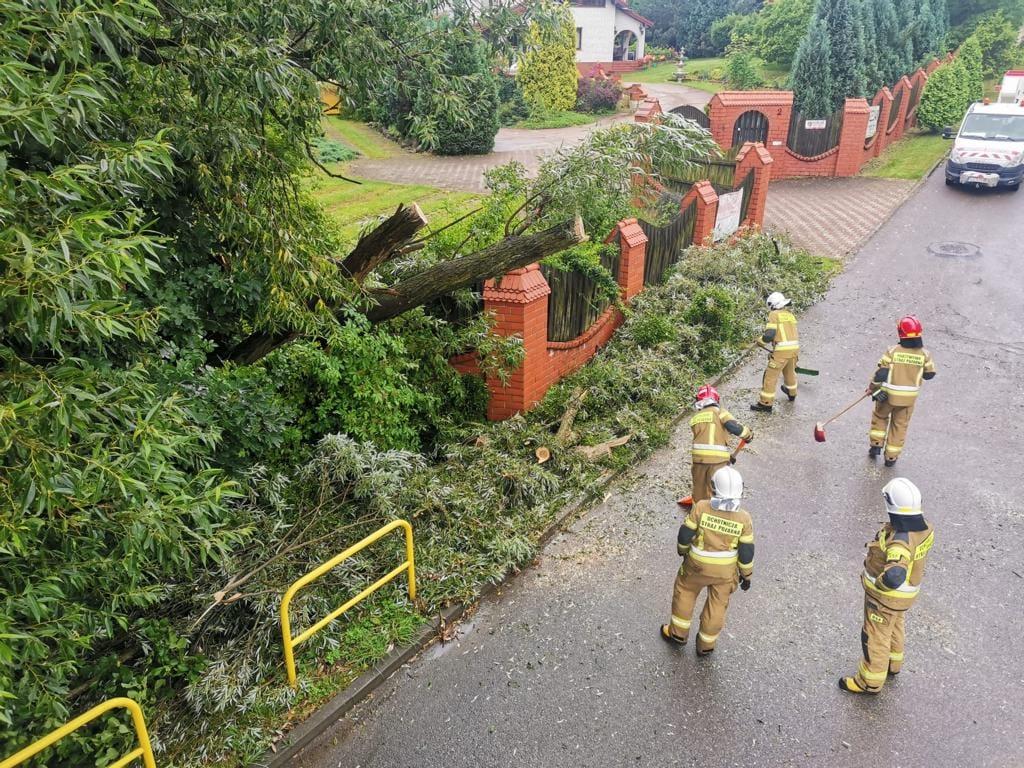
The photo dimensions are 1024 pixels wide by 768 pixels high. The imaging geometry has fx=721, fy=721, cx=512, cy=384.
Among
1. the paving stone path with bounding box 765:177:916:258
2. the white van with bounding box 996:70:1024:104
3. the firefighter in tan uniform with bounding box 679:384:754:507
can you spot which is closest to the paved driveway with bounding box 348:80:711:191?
the paving stone path with bounding box 765:177:916:258

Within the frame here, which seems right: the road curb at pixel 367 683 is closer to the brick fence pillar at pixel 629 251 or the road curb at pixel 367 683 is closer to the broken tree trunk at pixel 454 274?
the broken tree trunk at pixel 454 274

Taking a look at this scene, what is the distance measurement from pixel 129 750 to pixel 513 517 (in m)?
3.39

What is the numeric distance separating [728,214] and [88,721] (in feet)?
43.3

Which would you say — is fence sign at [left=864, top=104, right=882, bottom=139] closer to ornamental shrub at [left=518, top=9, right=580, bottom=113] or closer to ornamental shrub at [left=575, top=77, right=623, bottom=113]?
ornamental shrub at [left=575, top=77, right=623, bottom=113]

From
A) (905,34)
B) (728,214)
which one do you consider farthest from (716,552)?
(905,34)

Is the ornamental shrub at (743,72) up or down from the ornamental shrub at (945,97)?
up

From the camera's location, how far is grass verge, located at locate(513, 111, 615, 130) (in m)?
28.8

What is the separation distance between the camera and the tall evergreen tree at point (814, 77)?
827 inches

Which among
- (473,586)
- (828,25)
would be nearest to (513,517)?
(473,586)

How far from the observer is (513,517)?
21.5 feet

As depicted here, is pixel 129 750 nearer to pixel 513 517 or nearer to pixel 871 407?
pixel 513 517

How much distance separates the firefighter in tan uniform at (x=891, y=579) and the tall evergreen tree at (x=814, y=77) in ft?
64.0

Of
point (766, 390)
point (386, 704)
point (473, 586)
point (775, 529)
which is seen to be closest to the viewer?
point (386, 704)

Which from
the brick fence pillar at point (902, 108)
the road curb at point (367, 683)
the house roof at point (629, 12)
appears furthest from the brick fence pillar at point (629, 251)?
the house roof at point (629, 12)
